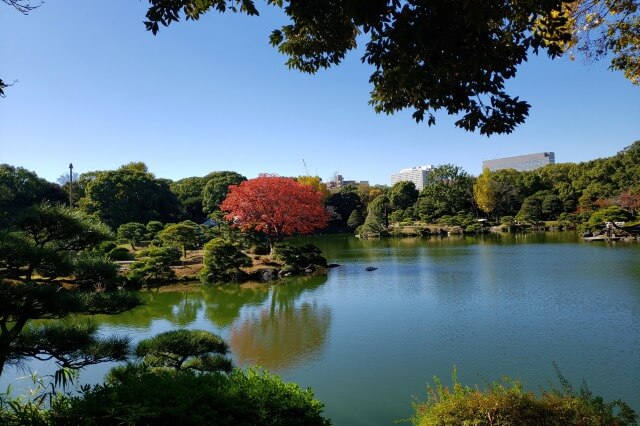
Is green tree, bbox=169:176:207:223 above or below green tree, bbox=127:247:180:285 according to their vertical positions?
above

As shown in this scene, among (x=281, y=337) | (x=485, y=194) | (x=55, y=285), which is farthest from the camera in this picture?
(x=485, y=194)

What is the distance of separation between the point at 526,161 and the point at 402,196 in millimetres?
73538

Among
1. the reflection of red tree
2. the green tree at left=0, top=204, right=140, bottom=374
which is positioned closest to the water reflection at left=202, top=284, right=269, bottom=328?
the reflection of red tree

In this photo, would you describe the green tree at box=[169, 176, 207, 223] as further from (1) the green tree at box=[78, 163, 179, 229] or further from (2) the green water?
(2) the green water

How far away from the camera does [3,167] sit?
2134 cm

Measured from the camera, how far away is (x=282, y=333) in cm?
829

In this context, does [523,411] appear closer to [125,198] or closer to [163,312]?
[163,312]

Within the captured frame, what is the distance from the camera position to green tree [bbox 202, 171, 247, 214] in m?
30.5

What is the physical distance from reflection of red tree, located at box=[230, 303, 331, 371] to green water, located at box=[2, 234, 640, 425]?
0.03 metres

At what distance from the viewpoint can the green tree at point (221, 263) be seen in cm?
1351

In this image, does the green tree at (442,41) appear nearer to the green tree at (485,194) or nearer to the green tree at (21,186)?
the green tree at (21,186)

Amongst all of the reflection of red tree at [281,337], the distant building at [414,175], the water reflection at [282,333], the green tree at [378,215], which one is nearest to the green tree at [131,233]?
the water reflection at [282,333]

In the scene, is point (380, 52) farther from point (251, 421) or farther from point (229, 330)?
point (229, 330)

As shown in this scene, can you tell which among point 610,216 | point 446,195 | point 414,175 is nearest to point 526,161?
point 414,175
